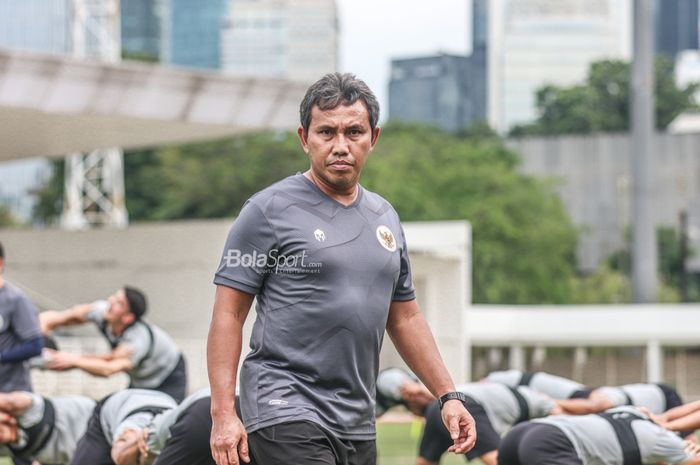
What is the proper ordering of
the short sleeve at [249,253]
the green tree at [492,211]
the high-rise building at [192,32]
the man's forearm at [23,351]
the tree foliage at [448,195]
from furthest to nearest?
the high-rise building at [192,32] < the tree foliage at [448,195] < the green tree at [492,211] < the man's forearm at [23,351] < the short sleeve at [249,253]

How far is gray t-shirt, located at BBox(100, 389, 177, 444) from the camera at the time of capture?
7.52 meters

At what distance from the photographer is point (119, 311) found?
9.62 metres

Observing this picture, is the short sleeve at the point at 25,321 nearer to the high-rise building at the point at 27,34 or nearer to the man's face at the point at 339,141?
the man's face at the point at 339,141

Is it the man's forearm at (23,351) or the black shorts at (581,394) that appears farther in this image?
the black shorts at (581,394)

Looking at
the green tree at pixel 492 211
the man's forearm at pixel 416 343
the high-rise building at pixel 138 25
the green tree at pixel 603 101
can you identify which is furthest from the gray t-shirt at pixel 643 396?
the high-rise building at pixel 138 25

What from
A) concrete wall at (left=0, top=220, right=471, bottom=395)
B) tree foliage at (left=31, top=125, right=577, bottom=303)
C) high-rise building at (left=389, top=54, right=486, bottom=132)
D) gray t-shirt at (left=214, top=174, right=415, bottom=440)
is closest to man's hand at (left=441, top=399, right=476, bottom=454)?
gray t-shirt at (left=214, top=174, right=415, bottom=440)

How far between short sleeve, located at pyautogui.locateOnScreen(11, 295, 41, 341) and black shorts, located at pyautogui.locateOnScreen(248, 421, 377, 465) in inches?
179

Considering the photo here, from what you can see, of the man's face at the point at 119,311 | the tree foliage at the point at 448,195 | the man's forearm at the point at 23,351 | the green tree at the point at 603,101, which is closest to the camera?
the man's forearm at the point at 23,351

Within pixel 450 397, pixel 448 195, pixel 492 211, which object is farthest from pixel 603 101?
pixel 450 397

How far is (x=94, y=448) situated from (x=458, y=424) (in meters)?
3.35

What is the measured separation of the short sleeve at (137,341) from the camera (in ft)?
31.4

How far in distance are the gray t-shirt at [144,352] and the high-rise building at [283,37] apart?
13734 centimetres

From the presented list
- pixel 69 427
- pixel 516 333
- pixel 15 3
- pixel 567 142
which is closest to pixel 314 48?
pixel 15 3

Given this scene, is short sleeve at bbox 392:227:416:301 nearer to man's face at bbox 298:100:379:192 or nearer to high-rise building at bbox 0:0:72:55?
man's face at bbox 298:100:379:192
